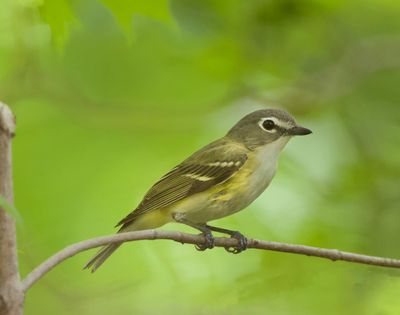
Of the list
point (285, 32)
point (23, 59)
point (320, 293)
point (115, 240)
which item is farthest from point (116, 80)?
point (115, 240)

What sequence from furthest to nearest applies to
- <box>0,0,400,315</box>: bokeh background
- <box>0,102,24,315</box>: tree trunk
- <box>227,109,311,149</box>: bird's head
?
1. <box>0,0,400,315</box>: bokeh background
2. <box>227,109,311,149</box>: bird's head
3. <box>0,102,24,315</box>: tree trunk

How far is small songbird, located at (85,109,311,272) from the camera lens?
4.46 m

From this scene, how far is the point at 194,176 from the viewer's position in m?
4.76

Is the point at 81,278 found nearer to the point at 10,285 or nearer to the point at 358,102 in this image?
the point at 358,102

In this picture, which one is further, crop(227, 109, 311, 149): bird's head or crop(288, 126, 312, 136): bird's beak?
crop(227, 109, 311, 149): bird's head

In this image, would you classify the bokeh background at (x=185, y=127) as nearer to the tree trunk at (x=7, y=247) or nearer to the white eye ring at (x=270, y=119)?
the white eye ring at (x=270, y=119)

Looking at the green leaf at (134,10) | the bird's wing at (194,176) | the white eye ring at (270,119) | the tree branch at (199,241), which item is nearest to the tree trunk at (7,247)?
the tree branch at (199,241)

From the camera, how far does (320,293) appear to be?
4836 millimetres

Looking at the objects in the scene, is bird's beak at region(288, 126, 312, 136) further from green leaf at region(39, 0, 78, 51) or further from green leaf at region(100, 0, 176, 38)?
green leaf at region(39, 0, 78, 51)

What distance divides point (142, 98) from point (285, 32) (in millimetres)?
1362

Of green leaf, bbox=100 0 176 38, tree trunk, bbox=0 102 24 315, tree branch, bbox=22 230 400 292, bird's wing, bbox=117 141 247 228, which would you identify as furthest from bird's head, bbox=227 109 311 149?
tree trunk, bbox=0 102 24 315

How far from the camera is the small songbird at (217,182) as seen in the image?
4461mm

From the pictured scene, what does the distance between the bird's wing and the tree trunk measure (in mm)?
2547

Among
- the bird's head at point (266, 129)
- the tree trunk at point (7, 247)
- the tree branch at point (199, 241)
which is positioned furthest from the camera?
the bird's head at point (266, 129)
